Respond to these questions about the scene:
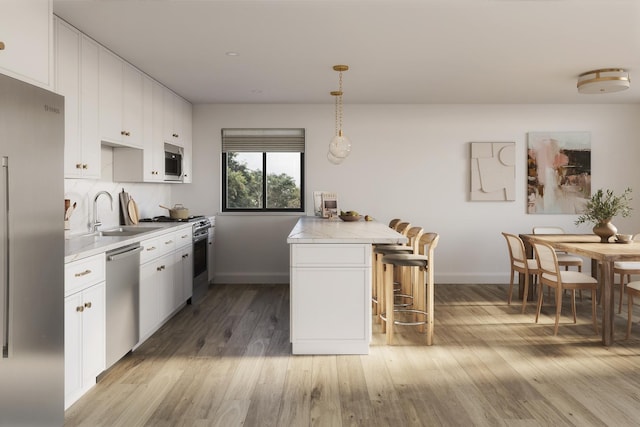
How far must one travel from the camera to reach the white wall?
6785 mm

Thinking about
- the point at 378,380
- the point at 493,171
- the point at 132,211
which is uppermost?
the point at 493,171

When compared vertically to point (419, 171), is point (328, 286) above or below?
below

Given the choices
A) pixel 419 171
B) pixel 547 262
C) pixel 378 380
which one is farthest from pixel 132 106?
pixel 547 262

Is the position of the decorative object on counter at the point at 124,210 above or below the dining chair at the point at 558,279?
above

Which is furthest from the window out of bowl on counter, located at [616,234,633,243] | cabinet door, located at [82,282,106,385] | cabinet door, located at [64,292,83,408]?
cabinet door, located at [64,292,83,408]

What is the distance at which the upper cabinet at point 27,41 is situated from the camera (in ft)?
7.45

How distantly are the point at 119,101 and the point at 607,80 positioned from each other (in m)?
4.68

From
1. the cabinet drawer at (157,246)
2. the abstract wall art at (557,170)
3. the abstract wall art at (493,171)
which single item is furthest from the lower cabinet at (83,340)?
the abstract wall art at (557,170)

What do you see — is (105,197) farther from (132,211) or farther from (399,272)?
(399,272)

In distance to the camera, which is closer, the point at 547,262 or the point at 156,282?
the point at 156,282

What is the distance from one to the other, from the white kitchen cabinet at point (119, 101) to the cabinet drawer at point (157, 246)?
0.93 m

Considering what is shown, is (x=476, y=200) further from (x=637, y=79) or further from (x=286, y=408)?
(x=286, y=408)

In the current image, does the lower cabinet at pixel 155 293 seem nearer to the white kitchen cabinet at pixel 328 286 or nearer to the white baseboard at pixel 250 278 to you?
the white kitchen cabinet at pixel 328 286

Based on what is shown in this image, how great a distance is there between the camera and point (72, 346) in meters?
2.87
